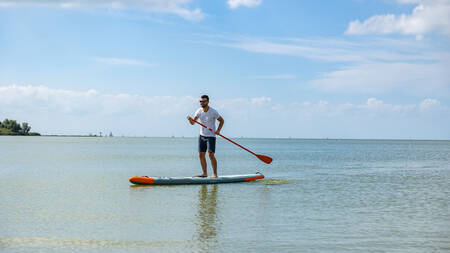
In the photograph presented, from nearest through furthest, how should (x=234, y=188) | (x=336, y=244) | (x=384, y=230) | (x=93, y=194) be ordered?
(x=336, y=244) < (x=384, y=230) < (x=93, y=194) < (x=234, y=188)

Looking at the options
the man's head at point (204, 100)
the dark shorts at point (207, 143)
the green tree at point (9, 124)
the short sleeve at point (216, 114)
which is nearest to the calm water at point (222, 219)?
the dark shorts at point (207, 143)

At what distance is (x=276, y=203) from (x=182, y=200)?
232cm

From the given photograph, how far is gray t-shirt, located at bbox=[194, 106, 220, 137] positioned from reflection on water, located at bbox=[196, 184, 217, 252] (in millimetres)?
1890

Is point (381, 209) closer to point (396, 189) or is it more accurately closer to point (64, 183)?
→ point (396, 189)

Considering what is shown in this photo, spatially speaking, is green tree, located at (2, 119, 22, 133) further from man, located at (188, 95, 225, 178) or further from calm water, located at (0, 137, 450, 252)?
man, located at (188, 95, 225, 178)

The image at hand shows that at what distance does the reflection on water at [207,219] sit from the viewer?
6971 mm

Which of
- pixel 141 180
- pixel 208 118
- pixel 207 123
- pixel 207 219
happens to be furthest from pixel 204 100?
pixel 207 219

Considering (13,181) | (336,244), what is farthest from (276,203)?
(13,181)

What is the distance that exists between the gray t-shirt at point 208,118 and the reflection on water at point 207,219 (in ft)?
6.20

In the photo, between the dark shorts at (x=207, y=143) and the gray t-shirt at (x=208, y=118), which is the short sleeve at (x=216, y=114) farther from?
the dark shorts at (x=207, y=143)

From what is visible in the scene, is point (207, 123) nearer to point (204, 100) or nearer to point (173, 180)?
point (204, 100)

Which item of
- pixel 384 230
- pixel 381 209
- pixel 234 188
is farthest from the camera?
pixel 234 188

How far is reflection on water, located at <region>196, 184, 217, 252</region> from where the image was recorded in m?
6.97

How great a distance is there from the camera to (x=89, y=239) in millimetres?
7133
